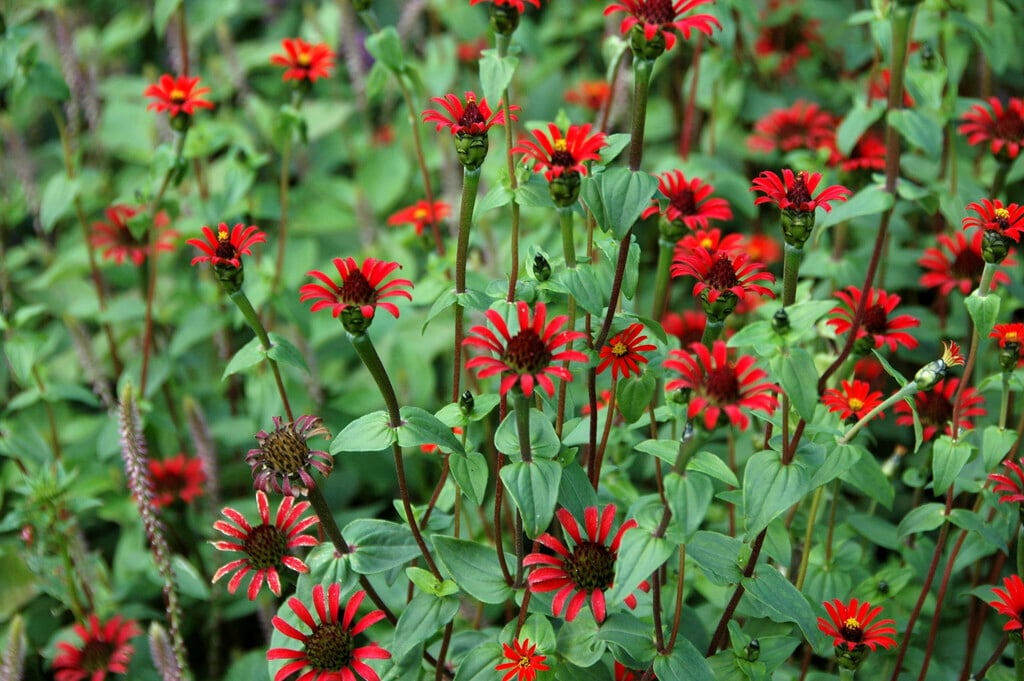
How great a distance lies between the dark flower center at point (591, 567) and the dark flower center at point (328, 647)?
1.15 feet

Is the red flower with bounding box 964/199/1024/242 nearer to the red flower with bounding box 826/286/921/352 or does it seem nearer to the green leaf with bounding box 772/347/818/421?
the red flower with bounding box 826/286/921/352

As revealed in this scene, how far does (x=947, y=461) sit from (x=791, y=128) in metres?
1.25

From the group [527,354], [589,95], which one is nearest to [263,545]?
[527,354]

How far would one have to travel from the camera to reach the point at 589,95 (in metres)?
2.91

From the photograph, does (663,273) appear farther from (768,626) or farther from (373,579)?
(373,579)

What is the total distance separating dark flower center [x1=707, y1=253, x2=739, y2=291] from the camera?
51.4 inches

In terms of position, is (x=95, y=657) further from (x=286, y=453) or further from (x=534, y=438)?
(x=534, y=438)

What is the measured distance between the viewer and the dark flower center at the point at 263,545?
138 centimetres

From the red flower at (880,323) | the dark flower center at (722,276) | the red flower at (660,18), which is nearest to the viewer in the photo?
the red flower at (660,18)

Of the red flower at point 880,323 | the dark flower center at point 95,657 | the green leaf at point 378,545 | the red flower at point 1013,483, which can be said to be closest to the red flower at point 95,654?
the dark flower center at point 95,657

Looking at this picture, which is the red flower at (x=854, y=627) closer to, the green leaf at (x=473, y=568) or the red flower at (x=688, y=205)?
the green leaf at (x=473, y=568)

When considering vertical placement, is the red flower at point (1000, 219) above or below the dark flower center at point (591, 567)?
above

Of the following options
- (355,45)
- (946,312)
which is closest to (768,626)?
(946,312)

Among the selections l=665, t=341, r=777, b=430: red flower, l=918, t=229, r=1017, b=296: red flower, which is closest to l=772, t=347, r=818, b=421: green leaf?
l=665, t=341, r=777, b=430: red flower
